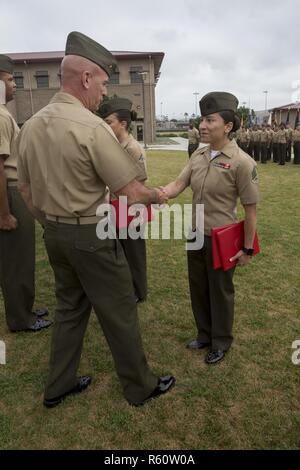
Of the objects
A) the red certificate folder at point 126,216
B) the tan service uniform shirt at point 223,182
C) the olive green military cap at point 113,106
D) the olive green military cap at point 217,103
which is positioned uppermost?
the olive green military cap at point 113,106

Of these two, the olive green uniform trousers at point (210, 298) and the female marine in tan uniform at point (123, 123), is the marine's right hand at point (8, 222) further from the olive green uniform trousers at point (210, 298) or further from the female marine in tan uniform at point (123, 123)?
the olive green uniform trousers at point (210, 298)

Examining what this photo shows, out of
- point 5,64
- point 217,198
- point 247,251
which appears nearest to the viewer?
point 217,198

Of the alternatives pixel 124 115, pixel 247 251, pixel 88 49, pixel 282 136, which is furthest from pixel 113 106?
pixel 282 136

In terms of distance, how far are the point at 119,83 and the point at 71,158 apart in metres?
42.3

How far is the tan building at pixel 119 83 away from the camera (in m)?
40.5

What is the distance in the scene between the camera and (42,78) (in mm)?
41656

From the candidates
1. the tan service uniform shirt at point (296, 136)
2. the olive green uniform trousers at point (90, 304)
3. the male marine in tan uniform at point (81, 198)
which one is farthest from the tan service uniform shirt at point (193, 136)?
the olive green uniform trousers at point (90, 304)

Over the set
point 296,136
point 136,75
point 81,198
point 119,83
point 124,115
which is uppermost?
point 136,75

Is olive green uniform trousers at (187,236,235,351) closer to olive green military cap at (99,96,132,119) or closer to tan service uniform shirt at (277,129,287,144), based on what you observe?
olive green military cap at (99,96,132,119)

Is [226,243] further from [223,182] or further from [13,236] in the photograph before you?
[13,236]

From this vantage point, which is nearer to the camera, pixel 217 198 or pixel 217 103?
pixel 217 103

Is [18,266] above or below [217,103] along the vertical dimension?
below

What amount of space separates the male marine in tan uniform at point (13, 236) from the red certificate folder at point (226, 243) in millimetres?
1728
